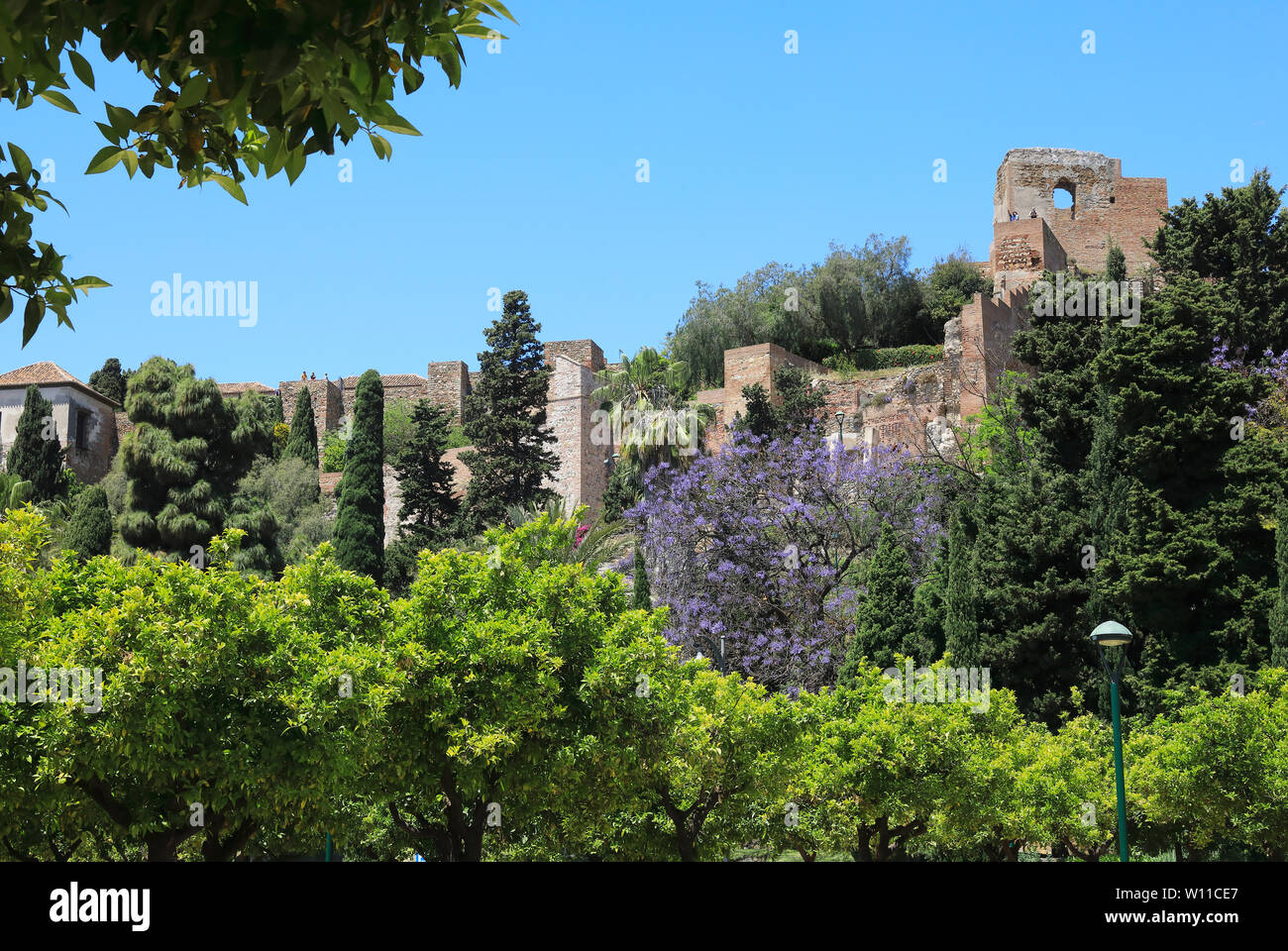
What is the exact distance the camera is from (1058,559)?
86.3 feet

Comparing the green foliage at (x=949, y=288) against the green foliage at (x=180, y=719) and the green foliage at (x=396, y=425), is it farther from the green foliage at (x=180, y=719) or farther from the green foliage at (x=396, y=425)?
the green foliage at (x=180, y=719)

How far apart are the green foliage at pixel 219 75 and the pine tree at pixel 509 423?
38.2m

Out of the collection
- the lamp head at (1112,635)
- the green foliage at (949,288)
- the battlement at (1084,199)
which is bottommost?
the lamp head at (1112,635)

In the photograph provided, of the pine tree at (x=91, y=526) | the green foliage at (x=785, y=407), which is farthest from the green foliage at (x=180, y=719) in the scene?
the green foliage at (x=785, y=407)

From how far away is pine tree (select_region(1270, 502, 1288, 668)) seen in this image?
2111 cm

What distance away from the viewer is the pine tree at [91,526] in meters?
35.6

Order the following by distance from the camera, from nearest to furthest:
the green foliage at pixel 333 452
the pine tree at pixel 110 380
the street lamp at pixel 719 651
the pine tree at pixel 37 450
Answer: the street lamp at pixel 719 651 < the pine tree at pixel 37 450 < the green foliage at pixel 333 452 < the pine tree at pixel 110 380

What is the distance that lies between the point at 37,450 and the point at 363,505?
629 inches

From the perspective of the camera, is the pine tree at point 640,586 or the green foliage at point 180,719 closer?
the green foliage at point 180,719

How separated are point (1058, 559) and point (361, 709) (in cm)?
1716

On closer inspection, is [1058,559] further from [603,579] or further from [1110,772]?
[603,579]

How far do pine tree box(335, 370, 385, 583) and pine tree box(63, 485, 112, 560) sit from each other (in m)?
6.68

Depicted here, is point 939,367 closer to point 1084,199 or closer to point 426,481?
point 1084,199
